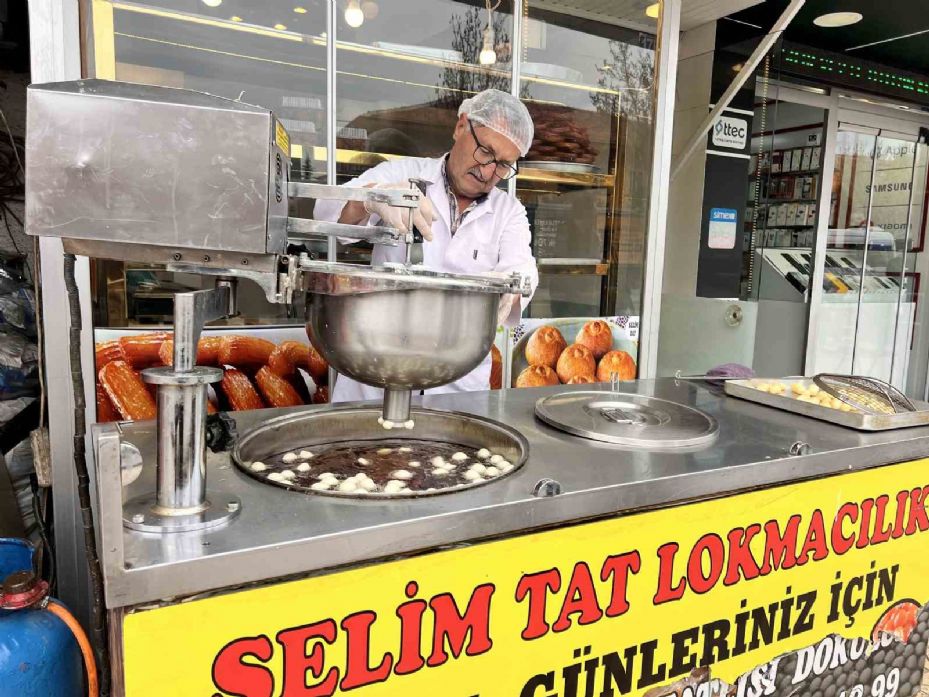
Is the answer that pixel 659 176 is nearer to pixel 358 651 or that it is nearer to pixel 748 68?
pixel 748 68

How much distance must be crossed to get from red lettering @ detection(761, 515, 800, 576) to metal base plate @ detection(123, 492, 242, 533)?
990 mm

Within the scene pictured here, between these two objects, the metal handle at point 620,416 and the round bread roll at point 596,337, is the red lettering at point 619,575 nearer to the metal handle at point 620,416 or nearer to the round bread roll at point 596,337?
the metal handle at point 620,416

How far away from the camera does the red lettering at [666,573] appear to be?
1.16m

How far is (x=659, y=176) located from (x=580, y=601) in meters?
2.60

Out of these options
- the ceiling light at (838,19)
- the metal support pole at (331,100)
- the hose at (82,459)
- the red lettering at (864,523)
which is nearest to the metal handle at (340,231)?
the hose at (82,459)

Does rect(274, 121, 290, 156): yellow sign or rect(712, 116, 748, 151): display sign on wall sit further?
rect(712, 116, 748, 151): display sign on wall

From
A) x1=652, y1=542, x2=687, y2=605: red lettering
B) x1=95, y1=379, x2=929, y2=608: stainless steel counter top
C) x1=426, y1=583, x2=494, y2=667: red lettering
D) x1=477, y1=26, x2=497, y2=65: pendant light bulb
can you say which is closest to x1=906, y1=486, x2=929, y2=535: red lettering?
x1=95, y1=379, x2=929, y2=608: stainless steel counter top

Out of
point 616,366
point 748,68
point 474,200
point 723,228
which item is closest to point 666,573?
point 474,200

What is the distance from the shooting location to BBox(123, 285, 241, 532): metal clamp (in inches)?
32.7

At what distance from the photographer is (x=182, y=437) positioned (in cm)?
84

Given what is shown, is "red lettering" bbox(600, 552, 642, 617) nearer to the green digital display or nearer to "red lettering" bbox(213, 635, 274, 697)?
"red lettering" bbox(213, 635, 274, 697)

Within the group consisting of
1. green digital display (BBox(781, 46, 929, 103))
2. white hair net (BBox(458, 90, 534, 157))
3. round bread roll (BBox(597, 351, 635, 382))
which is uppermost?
green digital display (BBox(781, 46, 929, 103))

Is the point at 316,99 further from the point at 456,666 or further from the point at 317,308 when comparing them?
the point at 456,666

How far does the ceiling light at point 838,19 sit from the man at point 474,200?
282 cm
